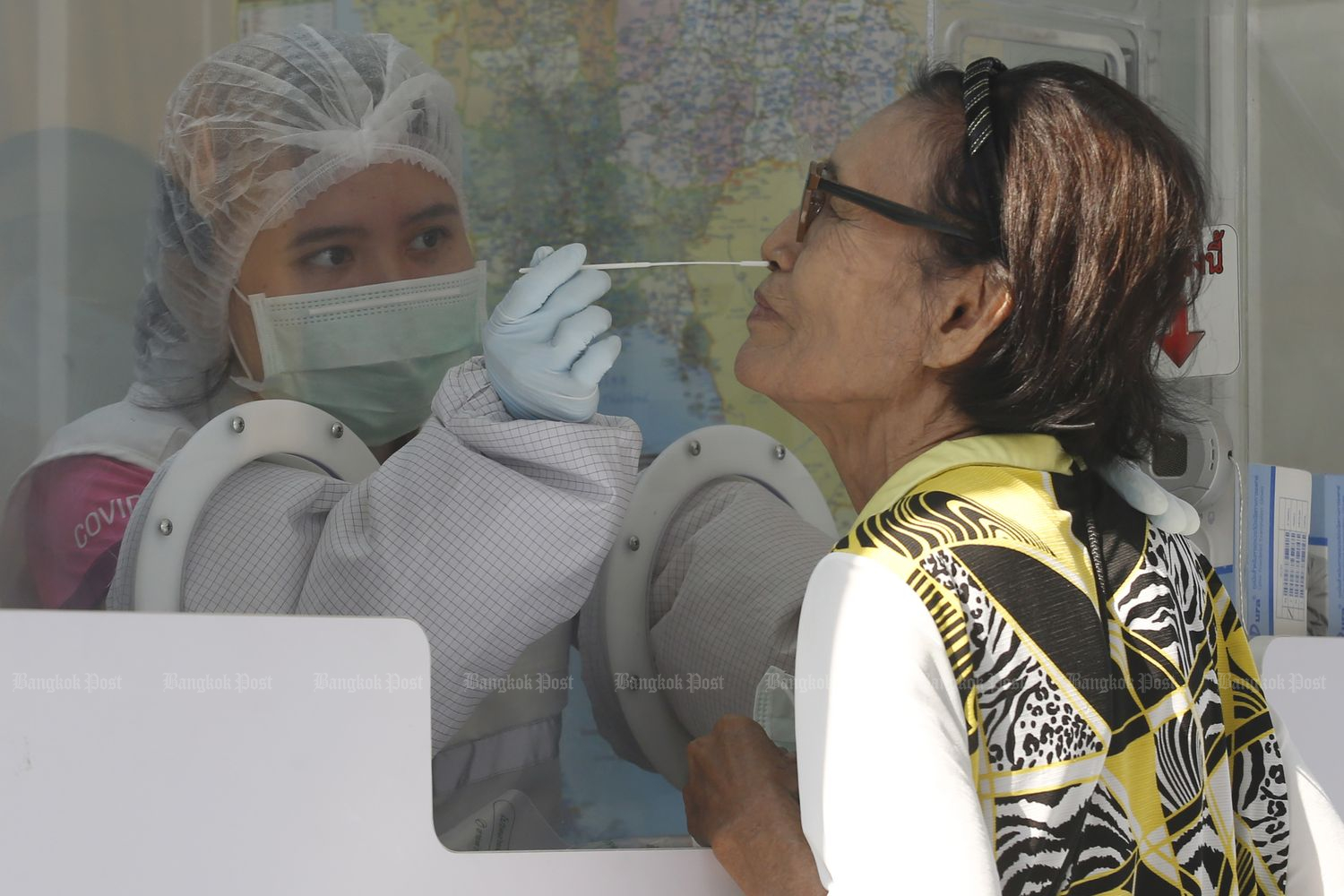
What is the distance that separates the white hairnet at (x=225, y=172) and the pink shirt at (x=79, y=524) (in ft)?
0.40

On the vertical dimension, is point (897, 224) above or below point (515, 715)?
above

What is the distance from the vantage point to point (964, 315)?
40.1 inches

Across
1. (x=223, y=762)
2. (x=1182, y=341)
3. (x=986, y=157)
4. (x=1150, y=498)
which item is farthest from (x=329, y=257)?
(x=1182, y=341)

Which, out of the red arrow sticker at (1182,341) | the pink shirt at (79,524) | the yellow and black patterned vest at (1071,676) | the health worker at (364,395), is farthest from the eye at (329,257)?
the red arrow sticker at (1182,341)

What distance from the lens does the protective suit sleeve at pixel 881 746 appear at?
73cm

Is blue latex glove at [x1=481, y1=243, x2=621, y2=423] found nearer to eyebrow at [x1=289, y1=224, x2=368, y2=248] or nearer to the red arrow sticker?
eyebrow at [x1=289, y1=224, x2=368, y2=248]

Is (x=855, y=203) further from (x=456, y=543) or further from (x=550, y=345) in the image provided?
(x=456, y=543)

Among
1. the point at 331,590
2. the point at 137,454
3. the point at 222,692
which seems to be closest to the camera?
the point at 222,692

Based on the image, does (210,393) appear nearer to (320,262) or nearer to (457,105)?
(320,262)

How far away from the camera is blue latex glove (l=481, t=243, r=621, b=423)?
3.75 feet

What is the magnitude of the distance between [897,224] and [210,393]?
2.81 feet

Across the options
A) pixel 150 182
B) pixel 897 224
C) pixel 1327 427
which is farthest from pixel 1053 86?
pixel 150 182

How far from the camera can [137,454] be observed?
4.43 feet

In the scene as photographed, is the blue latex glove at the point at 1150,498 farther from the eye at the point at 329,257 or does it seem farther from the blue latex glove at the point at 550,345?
the eye at the point at 329,257
